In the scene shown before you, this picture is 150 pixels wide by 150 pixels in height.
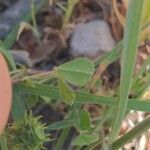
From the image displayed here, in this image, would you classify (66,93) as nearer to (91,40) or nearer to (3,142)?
(3,142)

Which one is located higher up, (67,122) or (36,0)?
(36,0)

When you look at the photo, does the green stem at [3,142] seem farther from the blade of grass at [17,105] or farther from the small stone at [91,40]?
the small stone at [91,40]

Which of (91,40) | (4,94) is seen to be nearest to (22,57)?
(91,40)

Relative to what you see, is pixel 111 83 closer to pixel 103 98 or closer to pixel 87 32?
pixel 87 32

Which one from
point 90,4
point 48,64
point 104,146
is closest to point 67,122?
point 104,146

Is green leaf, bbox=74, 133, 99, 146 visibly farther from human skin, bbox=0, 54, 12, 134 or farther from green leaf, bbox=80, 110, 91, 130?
human skin, bbox=0, 54, 12, 134

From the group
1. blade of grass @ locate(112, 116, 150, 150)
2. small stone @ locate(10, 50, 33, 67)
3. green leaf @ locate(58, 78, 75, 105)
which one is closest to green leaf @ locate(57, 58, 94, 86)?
green leaf @ locate(58, 78, 75, 105)
